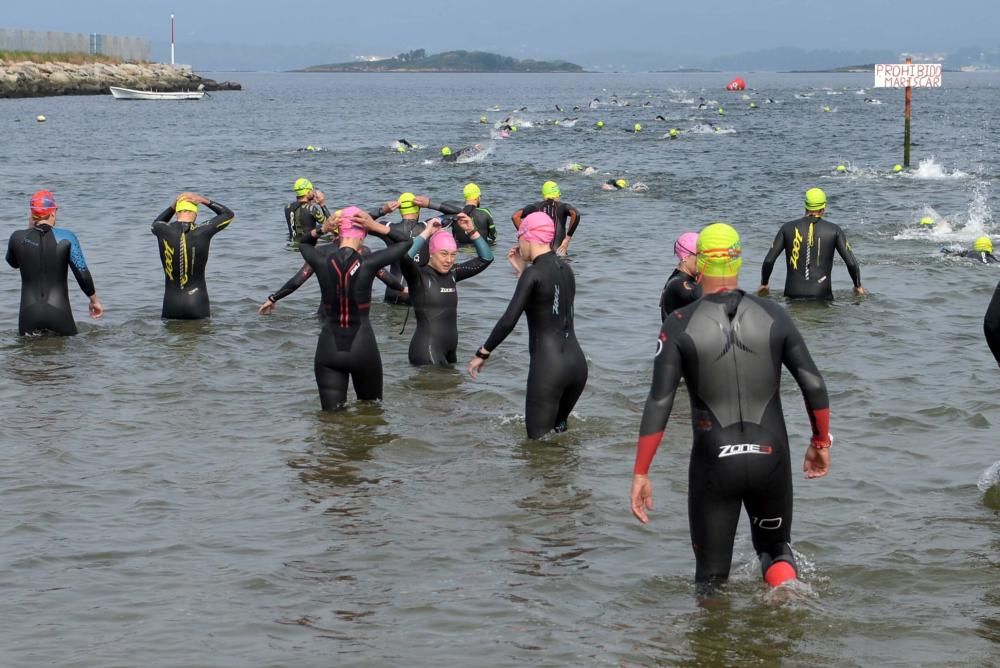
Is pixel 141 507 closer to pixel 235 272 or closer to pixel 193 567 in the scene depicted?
pixel 193 567

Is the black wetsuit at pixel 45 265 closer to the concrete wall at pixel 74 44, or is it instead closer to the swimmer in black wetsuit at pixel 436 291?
the swimmer in black wetsuit at pixel 436 291

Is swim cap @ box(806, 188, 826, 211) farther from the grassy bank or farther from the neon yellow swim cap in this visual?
the grassy bank

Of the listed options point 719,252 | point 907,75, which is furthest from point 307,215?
point 907,75

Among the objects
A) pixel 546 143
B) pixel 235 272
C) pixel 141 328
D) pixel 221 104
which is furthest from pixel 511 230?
pixel 221 104

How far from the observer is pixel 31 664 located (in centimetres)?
614

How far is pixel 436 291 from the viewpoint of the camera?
11.7m

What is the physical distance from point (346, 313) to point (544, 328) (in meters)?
1.81

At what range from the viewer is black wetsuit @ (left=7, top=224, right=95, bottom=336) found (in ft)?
41.9

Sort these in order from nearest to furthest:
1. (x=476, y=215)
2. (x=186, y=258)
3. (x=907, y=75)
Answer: (x=186, y=258)
(x=476, y=215)
(x=907, y=75)

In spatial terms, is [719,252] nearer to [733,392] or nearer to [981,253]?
[733,392]

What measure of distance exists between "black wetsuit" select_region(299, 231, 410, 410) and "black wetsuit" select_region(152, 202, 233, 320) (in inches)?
134

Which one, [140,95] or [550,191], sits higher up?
[140,95]

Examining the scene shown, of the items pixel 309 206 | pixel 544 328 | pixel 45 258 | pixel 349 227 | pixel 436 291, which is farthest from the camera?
pixel 309 206

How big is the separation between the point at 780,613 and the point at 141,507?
4522 millimetres
